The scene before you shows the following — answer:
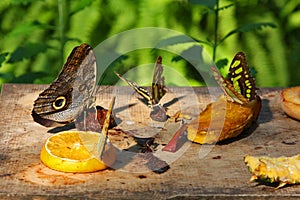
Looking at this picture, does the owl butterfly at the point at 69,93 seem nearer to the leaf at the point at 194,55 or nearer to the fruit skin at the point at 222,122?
the fruit skin at the point at 222,122

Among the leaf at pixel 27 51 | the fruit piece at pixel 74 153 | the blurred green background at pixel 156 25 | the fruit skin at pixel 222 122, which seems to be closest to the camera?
the fruit piece at pixel 74 153

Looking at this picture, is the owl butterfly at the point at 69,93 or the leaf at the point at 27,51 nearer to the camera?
the owl butterfly at the point at 69,93

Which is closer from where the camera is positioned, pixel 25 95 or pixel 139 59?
pixel 25 95

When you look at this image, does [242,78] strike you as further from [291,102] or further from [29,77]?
[29,77]

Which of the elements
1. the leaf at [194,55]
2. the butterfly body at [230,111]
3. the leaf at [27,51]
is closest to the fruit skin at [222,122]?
the butterfly body at [230,111]

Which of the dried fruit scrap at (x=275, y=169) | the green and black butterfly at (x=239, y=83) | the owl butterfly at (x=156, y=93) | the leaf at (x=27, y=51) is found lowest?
the leaf at (x=27, y=51)

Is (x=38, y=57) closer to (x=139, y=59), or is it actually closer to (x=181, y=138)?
(x=139, y=59)

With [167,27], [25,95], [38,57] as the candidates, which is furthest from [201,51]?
[25,95]
